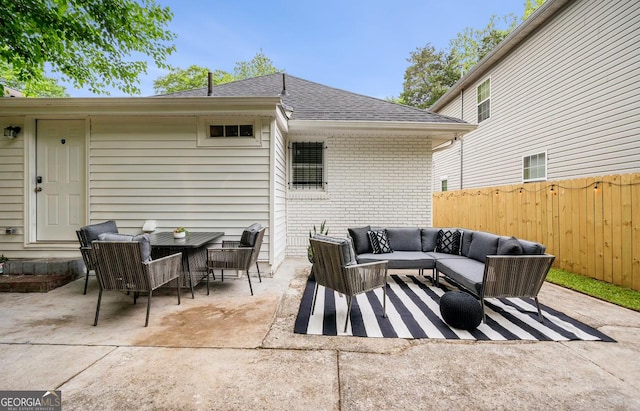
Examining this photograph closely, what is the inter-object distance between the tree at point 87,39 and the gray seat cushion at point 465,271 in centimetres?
759

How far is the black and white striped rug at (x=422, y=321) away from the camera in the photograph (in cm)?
275

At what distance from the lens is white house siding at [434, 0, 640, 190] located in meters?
5.06

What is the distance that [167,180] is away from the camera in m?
4.91

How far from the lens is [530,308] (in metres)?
3.50

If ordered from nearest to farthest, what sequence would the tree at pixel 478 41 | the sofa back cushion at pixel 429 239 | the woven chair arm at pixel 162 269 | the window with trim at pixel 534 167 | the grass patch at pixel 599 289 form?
1. the woven chair arm at pixel 162 269
2. the grass patch at pixel 599 289
3. the sofa back cushion at pixel 429 239
4. the window with trim at pixel 534 167
5. the tree at pixel 478 41

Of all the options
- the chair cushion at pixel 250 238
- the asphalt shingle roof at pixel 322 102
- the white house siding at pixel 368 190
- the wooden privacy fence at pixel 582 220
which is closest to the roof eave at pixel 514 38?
the asphalt shingle roof at pixel 322 102

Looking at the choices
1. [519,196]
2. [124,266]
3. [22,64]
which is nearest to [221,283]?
[124,266]

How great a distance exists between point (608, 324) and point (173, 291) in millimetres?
5407

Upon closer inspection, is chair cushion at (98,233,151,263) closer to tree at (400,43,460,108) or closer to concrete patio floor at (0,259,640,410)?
concrete patio floor at (0,259,640,410)

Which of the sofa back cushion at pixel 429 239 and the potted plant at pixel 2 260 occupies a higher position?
the sofa back cushion at pixel 429 239

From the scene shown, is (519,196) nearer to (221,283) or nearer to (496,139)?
(496,139)

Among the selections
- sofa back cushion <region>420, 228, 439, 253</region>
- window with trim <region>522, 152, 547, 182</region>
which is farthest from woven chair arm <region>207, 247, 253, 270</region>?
window with trim <region>522, 152, 547, 182</region>

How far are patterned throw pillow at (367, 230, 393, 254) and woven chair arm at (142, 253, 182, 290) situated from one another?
2.99 m

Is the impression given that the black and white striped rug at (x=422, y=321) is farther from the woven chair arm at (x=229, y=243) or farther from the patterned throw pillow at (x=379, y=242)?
the woven chair arm at (x=229, y=243)
